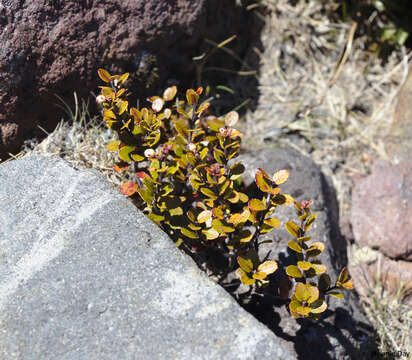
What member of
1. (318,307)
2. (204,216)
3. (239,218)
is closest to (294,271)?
(318,307)

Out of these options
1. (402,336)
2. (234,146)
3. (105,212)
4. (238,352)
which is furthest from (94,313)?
(402,336)

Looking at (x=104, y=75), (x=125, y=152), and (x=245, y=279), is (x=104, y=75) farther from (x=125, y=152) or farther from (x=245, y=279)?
→ (x=245, y=279)

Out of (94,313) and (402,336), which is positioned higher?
(94,313)

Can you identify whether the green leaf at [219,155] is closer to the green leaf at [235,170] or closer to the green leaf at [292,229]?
the green leaf at [235,170]

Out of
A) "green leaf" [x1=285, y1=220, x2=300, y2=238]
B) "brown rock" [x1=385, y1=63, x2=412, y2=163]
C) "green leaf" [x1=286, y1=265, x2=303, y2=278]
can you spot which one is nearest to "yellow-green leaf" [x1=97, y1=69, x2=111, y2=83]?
"green leaf" [x1=285, y1=220, x2=300, y2=238]

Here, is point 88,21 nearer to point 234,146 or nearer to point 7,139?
point 7,139

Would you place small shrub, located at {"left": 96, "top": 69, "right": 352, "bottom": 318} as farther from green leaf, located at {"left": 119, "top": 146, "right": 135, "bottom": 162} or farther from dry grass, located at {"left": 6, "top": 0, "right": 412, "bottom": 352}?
dry grass, located at {"left": 6, "top": 0, "right": 412, "bottom": 352}
